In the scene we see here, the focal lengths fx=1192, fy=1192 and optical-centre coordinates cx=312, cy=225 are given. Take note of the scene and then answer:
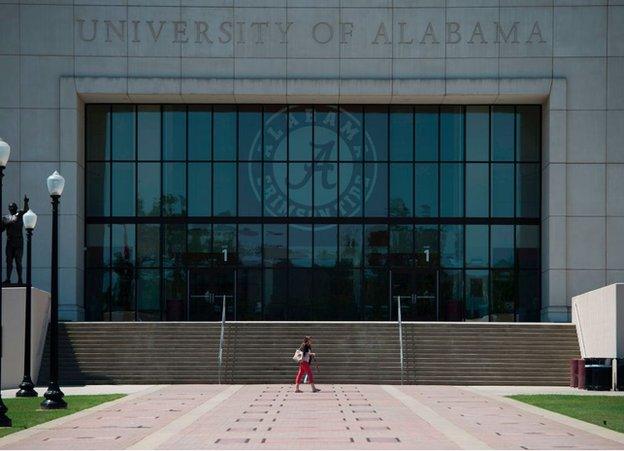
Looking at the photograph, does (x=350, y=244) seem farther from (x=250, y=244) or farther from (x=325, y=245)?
(x=250, y=244)

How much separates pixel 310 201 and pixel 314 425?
1154 inches

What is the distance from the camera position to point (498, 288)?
5041cm

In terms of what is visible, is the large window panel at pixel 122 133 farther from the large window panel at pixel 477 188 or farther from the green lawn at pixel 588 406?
the green lawn at pixel 588 406

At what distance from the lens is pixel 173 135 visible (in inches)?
2002

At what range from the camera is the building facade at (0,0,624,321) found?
48.6m

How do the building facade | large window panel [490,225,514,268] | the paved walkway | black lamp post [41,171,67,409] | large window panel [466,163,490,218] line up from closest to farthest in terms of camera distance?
the paved walkway < black lamp post [41,171,67,409] < the building facade < large window panel [490,225,514,268] < large window panel [466,163,490,218]

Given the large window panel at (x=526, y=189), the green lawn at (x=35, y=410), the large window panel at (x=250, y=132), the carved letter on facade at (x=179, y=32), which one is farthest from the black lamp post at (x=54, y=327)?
the large window panel at (x=526, y=189)

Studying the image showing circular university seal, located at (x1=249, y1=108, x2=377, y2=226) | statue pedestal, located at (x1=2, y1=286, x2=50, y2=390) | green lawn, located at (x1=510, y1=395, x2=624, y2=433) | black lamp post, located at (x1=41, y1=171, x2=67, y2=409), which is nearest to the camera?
green lawn, located at (x1=510, y1=395, x2=624, y2=433)

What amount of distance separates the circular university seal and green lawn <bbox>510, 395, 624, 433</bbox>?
20096 millimetres

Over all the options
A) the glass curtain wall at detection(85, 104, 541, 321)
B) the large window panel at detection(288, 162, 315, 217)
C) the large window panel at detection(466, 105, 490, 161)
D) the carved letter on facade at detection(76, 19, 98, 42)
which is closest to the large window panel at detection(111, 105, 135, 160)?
the glass curtain wall at detection(85, 104, 541, 321)

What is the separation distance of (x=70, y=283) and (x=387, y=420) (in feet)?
90.1

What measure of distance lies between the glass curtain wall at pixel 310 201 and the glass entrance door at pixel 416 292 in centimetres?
8

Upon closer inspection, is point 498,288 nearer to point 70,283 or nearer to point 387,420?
point 70,283

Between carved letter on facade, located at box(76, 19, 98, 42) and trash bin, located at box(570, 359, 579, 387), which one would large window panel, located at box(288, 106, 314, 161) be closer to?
carved letter on facade, located at box(76, 19, 98, 42)
